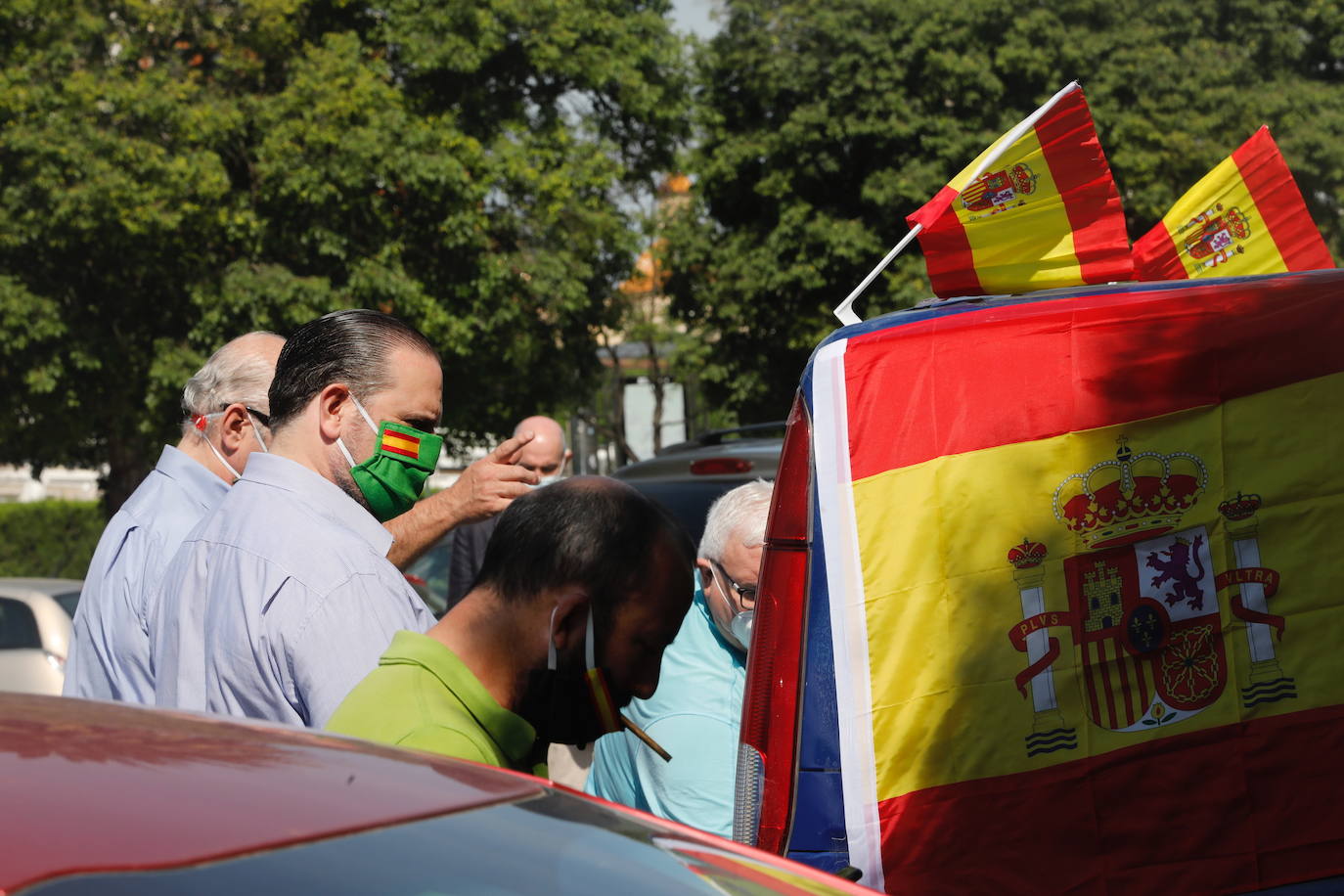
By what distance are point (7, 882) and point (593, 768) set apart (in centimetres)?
263

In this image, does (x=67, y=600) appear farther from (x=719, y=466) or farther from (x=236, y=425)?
(x=236, y=425)

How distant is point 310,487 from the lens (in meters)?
2.67

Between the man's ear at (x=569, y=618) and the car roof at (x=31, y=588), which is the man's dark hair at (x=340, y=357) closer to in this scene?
the man's ear at (x=569, y=618)

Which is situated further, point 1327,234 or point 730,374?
point 730,374

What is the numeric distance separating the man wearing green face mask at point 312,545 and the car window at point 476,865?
2.80 ft

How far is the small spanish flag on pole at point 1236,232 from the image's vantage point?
4121 mm

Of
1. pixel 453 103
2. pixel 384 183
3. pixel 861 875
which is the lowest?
pixel 861 875

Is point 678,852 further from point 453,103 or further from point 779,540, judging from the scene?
point 453,103

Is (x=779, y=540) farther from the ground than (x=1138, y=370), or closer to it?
closer to it

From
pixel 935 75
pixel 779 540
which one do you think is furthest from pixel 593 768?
pixel 935 75

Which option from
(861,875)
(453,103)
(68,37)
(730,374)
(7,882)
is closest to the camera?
(7,882)

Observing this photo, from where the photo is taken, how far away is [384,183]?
18953 millimetres

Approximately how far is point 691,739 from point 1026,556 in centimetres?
94

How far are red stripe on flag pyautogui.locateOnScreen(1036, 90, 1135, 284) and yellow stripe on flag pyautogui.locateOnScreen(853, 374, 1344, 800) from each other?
1118 mm
